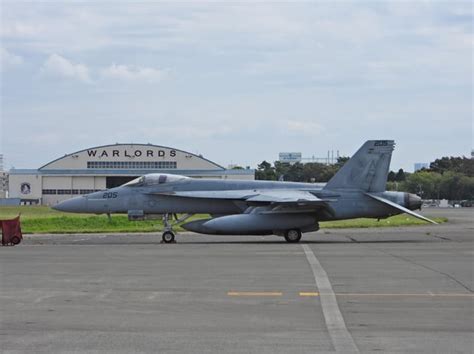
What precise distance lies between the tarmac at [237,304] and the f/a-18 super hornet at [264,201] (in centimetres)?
761

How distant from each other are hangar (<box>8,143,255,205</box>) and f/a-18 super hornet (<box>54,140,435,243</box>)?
180 ft

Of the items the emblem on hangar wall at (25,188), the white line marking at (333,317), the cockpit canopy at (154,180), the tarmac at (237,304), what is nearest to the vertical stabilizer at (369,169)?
the cockpit canopy at (154,180)

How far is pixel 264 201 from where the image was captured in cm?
2739

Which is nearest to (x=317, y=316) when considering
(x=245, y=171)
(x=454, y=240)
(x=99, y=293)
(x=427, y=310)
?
(x=427, y=310)

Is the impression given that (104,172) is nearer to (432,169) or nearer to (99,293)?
(99,293)

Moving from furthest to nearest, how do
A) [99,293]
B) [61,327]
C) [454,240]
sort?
[454,240] < [99,293] < [61,327]

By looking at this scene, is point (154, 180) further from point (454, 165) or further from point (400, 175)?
point (454, 165)

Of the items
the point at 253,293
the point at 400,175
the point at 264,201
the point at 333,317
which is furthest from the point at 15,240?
the point at 400,175

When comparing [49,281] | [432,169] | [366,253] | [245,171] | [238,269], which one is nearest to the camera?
[49,281]

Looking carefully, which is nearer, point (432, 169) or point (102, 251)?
point (102, 251)

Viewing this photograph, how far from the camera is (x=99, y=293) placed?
12.4 metres

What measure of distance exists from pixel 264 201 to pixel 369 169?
4.06 m

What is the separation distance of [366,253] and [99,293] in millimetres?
10174

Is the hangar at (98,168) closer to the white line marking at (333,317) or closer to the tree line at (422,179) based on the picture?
the tree line at (422,179)
